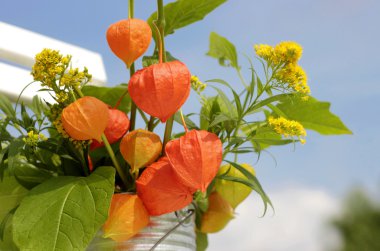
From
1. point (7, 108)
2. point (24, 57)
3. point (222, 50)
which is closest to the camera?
point (7, 108)

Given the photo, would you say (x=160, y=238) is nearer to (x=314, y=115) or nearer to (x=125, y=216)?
(x=125, y=216)

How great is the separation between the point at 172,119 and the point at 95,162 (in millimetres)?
92

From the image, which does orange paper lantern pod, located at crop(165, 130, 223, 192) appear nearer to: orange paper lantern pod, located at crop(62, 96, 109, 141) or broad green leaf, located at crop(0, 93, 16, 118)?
orange paper lantern pod, located at crop(62, 96, 109, 141)

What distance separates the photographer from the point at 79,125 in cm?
41

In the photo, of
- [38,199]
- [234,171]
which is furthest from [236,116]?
[38,199]

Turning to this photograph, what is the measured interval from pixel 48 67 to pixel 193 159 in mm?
141

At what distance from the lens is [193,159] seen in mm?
403

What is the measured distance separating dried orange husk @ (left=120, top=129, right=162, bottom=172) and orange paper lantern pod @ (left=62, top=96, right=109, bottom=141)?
1.0 inches

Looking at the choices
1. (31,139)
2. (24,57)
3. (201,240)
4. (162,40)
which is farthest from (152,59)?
(24,57)

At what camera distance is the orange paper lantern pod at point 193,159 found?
0.40m

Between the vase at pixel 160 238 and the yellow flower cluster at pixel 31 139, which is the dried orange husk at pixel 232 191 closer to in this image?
the vase at pixel 160 238

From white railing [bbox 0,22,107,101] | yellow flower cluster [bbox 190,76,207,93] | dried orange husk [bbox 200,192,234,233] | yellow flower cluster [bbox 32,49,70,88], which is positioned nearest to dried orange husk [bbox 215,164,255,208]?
dried orange husk [bbox 200,192,234,233]

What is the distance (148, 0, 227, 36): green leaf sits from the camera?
0.52 meters

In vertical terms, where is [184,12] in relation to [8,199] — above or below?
above
